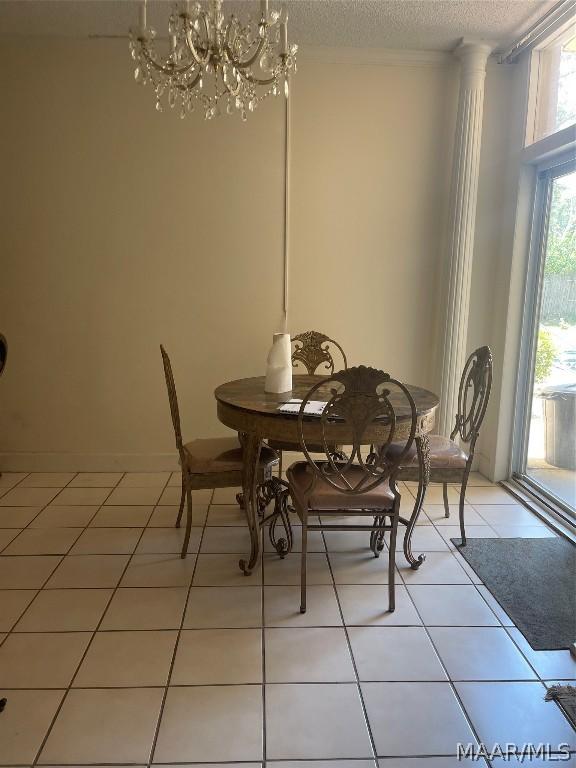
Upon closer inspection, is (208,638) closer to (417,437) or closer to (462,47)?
(417,437)

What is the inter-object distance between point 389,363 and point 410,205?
3.34ft

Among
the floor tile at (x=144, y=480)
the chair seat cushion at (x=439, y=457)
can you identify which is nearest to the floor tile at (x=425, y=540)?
the chair seat cushion at (x=439, y=457)

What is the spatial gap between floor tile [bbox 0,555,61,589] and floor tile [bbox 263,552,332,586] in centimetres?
96

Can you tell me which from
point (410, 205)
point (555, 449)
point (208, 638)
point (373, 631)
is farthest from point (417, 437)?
point (410, 205)

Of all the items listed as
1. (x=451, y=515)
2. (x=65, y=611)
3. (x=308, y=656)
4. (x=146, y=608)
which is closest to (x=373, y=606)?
(x=308, y=656)

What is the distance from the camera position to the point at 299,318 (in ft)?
11.9

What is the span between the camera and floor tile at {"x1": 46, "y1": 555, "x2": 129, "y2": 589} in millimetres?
2357

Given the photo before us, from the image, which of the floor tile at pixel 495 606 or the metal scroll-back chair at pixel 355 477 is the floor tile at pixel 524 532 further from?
the metal scroll-back chair at pixel 355 477

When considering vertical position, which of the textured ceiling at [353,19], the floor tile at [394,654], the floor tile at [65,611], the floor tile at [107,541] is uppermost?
the textured ceiling at [353,19]

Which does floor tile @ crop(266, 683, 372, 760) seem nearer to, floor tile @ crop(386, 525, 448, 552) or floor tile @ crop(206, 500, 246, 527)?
floor tile @ crop(386, 525, 448, 552)

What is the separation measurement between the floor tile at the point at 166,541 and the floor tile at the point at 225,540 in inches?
1.8

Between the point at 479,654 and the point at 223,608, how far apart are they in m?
0.96

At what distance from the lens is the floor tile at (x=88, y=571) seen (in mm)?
2357

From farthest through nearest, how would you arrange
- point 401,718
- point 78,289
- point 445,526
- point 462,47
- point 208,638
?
point 78,289 → point 462,47 → point 445,526 → point 208,638 → point 401,718
